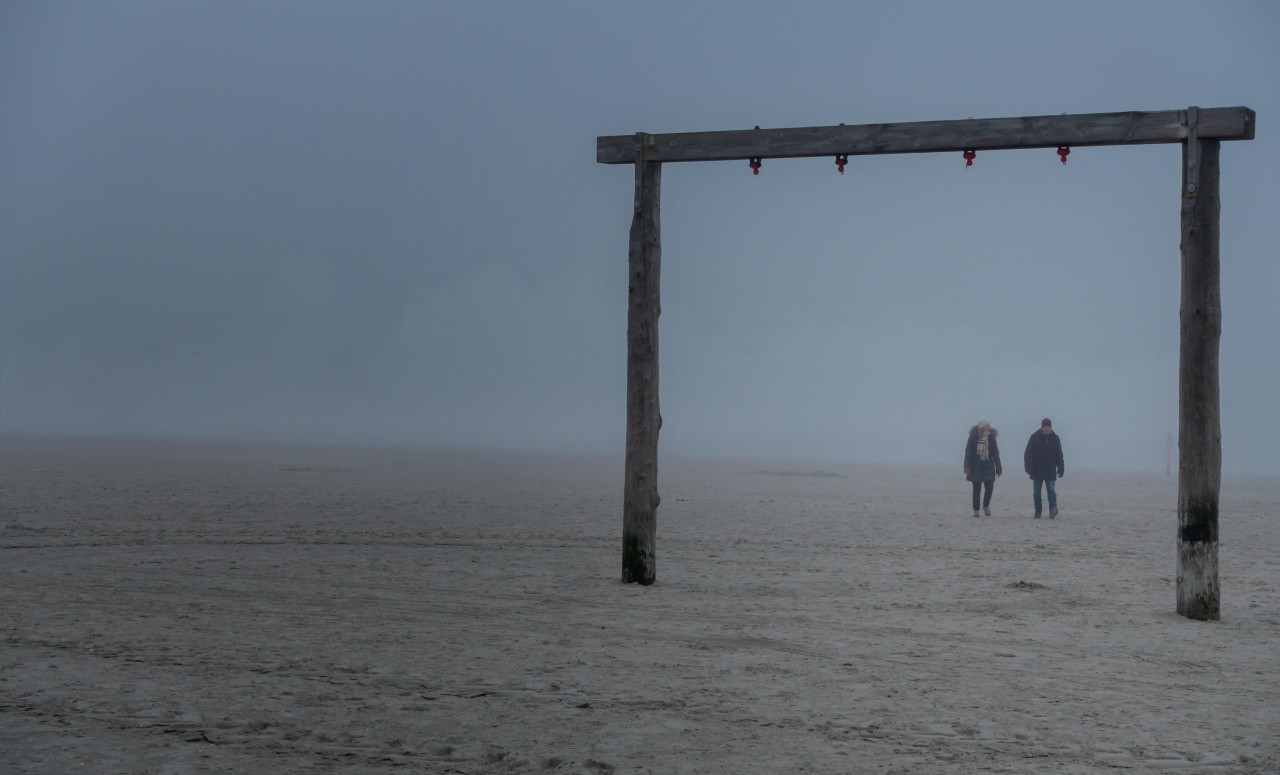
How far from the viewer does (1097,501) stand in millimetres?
32031

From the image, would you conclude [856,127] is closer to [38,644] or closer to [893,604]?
[893,604]

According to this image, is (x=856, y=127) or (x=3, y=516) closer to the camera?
(x=856, y=127)

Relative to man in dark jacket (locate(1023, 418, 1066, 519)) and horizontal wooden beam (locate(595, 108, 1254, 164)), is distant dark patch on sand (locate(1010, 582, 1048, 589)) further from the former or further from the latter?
man in dark jacket (locate(1023, 418, 1066, 519))

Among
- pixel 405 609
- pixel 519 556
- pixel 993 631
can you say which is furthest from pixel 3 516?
pixel 993 631

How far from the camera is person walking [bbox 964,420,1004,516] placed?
23391 millimetres

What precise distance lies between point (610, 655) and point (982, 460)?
54.9ft

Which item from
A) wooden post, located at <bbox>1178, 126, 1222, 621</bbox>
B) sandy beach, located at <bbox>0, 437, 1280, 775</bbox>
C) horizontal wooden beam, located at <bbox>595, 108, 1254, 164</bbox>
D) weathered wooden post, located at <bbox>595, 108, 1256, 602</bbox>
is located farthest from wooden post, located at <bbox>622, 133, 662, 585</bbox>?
wooden post, located at <bbox>1178, 126, 1222, 621</bbox>

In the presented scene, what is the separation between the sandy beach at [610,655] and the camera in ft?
19.3

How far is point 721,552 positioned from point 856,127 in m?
6.45

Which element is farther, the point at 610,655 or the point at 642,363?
the point at 642,363

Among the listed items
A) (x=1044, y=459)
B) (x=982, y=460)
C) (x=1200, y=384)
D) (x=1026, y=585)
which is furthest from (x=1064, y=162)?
(x=982, y=460)

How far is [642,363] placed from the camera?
12.3 m

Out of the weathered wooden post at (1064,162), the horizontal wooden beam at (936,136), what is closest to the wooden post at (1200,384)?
the weathered wooden post at (1064,162)

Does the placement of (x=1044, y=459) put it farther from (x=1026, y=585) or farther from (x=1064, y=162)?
(x=1064, y=162)
